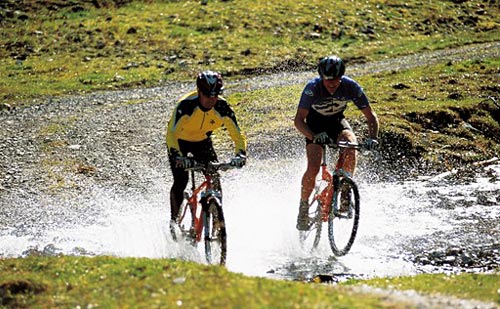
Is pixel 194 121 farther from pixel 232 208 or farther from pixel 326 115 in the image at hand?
pixel 232 208

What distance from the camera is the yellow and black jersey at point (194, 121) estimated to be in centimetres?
1073

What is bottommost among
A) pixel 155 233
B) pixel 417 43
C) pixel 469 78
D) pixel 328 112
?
pixel 155 233

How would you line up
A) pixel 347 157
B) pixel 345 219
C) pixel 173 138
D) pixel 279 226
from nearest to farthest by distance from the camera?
pixel 173 138, pixel 347 157, pixel 345 219, pixel 279 226

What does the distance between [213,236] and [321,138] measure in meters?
2.25

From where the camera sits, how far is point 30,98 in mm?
25250

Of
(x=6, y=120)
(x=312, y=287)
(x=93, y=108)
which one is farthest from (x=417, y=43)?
(x=312, y=287)

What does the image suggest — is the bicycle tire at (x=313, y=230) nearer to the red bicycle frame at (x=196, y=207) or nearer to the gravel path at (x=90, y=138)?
the red bicycle frame at (x=196, y=207)

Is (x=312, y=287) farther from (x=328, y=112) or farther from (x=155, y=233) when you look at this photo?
(x=155, y=233)

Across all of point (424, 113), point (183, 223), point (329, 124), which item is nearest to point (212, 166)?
point (183, 223)

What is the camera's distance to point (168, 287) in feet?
26.7

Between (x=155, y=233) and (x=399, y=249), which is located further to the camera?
(x=155, y=233)

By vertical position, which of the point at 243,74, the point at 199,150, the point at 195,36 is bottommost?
the point at 199,150

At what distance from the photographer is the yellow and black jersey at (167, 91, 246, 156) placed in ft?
35.2

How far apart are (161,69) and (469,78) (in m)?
11.7
